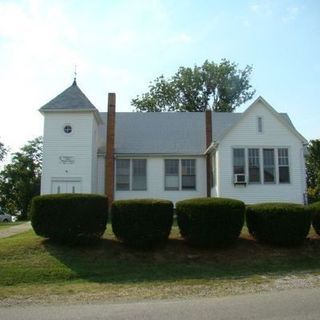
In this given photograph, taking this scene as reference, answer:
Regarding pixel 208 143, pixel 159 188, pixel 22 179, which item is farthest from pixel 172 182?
pixel 22 179

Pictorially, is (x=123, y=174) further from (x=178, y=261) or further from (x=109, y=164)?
(x=178, y=261)

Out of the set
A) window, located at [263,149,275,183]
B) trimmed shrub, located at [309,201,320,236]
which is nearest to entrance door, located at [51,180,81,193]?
window, located at [263,149,275,183]

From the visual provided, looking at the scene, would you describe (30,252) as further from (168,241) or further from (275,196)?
(275,196)

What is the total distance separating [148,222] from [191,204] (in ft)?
5.53

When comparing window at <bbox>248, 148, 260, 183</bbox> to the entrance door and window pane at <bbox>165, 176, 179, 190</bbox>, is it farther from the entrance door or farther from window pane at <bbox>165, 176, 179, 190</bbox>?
the entrance door

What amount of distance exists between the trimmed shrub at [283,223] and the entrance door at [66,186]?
12035 mm

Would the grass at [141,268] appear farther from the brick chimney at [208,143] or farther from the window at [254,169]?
the brick chimney at [208,143]

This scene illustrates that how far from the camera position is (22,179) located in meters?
56.9

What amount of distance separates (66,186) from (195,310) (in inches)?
712

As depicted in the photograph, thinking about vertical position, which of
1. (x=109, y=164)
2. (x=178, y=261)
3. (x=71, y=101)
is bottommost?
(x=178, y=261)

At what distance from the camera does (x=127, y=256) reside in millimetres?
15805

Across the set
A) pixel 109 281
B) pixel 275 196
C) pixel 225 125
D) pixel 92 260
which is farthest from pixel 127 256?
pixel 225 125

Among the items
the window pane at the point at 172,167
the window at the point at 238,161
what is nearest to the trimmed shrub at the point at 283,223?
the window at the point at 238,161

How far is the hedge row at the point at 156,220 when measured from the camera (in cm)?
1608
